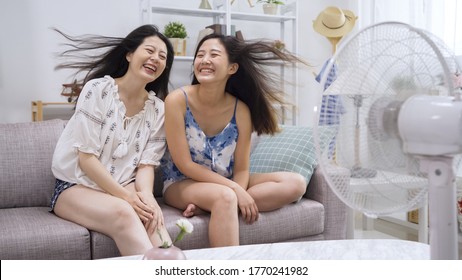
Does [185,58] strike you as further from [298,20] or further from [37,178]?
[37,178]

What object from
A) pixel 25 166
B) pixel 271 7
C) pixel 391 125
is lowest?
pixel 25 166

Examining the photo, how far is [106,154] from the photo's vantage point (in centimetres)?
195

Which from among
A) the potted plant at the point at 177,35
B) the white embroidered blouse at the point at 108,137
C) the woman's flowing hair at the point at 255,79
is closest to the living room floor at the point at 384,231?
the woman's flowing hair at the point at 255,79

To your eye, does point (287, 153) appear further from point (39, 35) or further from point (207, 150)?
point (39, 35)

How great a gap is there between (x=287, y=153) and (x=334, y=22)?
1.48 meters


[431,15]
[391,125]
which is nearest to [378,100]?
[391,125]

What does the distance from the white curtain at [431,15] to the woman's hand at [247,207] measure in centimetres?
161

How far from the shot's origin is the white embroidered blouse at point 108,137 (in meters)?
1.90

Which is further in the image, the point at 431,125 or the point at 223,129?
the point at 223,129

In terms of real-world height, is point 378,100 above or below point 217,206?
above

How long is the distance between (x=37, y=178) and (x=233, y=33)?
1.87 m

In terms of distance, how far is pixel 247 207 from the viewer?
192 cm

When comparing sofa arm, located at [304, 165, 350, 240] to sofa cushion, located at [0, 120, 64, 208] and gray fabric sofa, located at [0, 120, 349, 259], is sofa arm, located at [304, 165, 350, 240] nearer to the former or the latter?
gray fabric sofa, located at [0, 120, 349, 259]

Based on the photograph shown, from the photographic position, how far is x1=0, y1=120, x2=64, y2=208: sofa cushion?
6.70 feet
